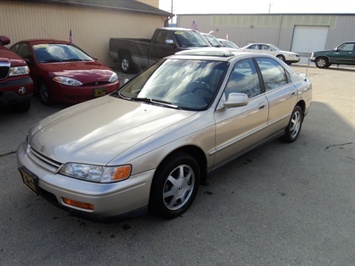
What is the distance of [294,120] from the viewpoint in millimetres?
4848

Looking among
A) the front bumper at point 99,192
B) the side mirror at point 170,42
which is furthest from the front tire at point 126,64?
the front bumper at point 99,192

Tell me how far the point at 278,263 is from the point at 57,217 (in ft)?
6.66

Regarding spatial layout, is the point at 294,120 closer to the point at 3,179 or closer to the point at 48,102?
the point at 3,179

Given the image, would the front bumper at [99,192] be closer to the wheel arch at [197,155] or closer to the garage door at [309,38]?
the wheel arch at [197,155]

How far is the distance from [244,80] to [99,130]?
1883 mm

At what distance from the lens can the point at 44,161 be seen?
255 cm

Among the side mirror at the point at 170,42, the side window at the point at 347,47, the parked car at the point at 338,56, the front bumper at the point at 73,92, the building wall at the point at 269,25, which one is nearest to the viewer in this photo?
the front bumper at the point at 73,92

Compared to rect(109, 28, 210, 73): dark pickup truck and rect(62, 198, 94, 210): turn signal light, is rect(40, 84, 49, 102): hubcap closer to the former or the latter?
rect(62, 198, 94, 210): turn signal light

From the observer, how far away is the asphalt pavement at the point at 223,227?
7.77 feet

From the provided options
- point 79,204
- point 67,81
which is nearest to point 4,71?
point 67,81

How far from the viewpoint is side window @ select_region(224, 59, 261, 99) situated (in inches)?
132

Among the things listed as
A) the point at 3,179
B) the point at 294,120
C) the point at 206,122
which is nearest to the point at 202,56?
the point at 206,122

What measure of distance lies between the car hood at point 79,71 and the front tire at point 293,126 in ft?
13.0

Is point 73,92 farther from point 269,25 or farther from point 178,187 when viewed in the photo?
point 269,25
